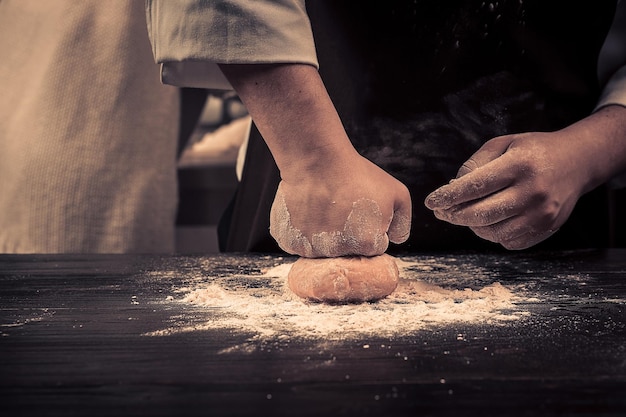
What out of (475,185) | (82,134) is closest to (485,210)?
(475,185)

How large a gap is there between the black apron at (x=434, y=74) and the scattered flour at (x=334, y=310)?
25 centimetres

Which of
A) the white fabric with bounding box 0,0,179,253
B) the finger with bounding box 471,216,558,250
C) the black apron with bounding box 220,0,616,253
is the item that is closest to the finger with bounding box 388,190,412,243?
the finger with bounding box 471,216,558,250

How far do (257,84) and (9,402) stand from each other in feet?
1.44

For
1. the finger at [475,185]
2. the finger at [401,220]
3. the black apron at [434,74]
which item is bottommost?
the finger at [401,220]

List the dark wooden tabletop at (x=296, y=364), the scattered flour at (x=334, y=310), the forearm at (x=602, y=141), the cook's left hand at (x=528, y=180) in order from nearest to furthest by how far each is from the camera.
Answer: the dark wooden tabletop at (x=296, y=364), the scattered flour at (x=334, y=310), the cook's left hand at (x=528, y=180), the forearm at (x=602, y=141)

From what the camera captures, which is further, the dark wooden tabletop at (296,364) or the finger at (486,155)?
the finger at (486,155)

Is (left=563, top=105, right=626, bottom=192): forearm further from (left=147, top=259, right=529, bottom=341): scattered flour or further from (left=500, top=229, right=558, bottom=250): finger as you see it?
(left=147, top=259, right=529, bottom=341): scattered flour

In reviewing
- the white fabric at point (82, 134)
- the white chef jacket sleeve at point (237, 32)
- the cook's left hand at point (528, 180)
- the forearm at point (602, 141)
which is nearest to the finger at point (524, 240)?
the cook's left hand at point (528, 180)

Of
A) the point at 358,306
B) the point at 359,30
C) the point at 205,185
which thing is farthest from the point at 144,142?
the point at 358,306

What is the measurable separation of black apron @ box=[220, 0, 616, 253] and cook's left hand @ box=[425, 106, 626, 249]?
13cm

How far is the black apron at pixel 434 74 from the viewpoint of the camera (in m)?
1.05

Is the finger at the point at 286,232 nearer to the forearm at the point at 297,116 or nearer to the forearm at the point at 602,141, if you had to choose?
the forearm at the point at 297,116

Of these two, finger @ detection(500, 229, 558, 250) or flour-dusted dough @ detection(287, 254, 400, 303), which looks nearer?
flour-dusted dough @ detection(287, 254, 400, 303)

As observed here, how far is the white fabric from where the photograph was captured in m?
1.53
